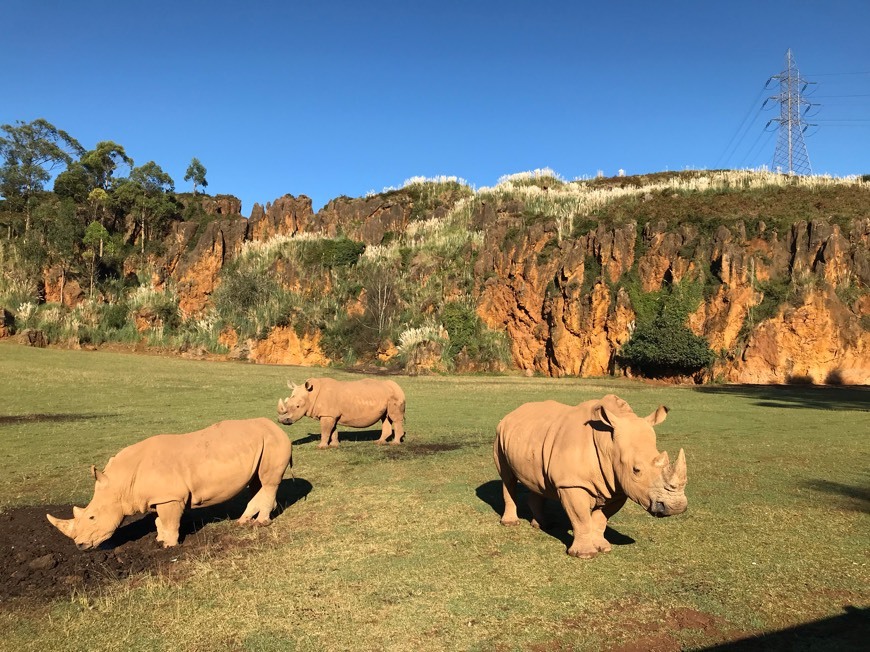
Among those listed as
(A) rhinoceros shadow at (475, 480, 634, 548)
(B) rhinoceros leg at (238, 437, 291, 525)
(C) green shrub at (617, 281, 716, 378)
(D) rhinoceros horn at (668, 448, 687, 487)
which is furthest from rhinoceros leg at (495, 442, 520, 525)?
(C) green shrub at (617, 281, 716, 378)

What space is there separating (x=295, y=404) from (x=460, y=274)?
3118 cm

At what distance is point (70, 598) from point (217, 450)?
2055 millimetres

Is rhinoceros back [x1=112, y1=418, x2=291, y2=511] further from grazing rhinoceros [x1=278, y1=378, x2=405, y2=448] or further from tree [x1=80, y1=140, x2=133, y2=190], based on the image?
tree [x1=80, y1=140, x2=133, y2=190]

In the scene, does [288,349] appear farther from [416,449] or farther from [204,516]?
[204,516]

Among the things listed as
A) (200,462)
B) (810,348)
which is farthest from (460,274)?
(200,462)

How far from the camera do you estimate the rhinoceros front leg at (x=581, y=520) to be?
6.04 meters

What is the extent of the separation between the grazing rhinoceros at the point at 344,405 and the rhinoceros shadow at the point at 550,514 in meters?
4.26

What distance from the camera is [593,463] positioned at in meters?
5.94

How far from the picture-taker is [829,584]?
5.40 m

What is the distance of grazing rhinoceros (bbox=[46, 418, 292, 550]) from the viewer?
242 inches

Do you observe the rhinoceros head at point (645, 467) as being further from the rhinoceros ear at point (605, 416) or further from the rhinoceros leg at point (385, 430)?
the rhinoceros leg at point (385, 430)

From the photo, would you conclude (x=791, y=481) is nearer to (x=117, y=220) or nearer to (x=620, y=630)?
(x=620, y=630)

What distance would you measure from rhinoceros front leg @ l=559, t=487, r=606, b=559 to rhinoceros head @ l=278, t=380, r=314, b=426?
7591 millimetres

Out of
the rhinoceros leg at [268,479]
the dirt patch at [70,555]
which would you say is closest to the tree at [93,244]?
the dirt patch at [70,555]
